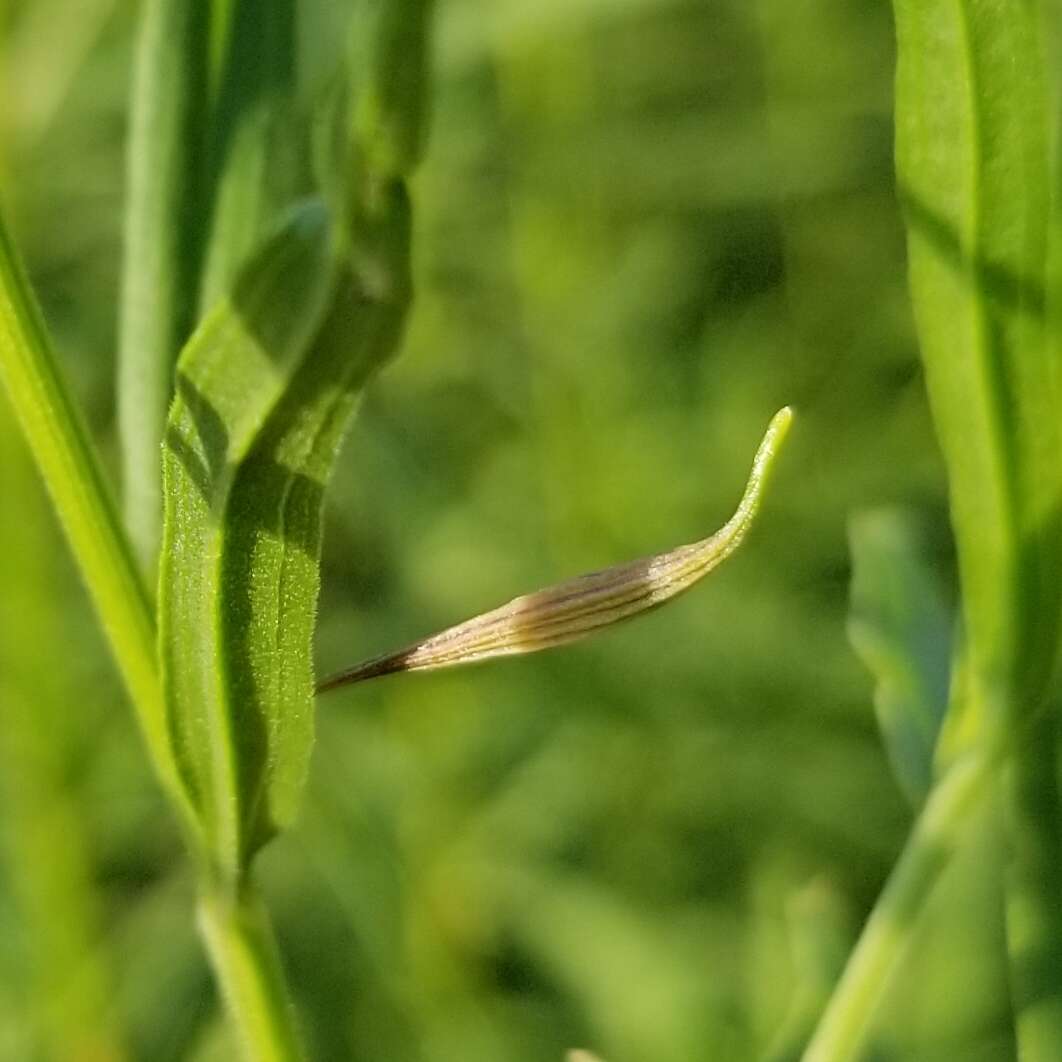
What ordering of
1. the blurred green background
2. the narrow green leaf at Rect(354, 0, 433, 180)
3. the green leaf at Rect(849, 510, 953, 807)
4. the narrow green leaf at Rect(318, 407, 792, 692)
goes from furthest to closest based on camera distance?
the blurred green background
the green leaf at Rect(849, 510, 953, 807)
the narrow green leaf at Rect(318, 407, 792, 692)
the narrow green leaf at Rect(354, 0, 433, 180)

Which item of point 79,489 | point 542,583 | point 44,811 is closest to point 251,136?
point 79,489

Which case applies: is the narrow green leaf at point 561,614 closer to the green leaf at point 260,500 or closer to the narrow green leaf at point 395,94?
the green leaf at point 260,500

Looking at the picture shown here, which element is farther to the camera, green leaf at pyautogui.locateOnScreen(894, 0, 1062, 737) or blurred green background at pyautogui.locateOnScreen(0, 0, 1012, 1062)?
blurred green background at pyautogui.locateOnScreen(0, 0, 1012, 1062)

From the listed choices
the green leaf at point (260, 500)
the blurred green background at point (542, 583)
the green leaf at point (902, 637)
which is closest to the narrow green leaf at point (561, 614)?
the green leaf at point (260, 500)

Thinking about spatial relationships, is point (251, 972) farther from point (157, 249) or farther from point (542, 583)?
point (542, 583)

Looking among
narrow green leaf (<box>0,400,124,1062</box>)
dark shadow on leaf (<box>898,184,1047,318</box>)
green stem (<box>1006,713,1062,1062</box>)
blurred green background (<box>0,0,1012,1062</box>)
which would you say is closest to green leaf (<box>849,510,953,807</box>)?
green stem (<box>1006,713,1062,1062</box>)

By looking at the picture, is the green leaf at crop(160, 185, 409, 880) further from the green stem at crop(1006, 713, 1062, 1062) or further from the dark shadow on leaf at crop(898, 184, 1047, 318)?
the green stem at crop(1006, 713, 1062, 1062)

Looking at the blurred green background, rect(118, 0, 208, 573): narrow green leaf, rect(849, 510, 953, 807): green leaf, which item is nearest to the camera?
rect(118, 0, 208, 573): narrow green leaf
